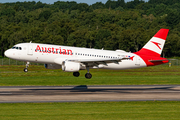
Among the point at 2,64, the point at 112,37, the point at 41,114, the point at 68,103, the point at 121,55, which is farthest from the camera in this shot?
the point at 112,37

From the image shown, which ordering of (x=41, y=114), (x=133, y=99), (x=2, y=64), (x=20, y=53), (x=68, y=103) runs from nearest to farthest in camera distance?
(x=41, y=114), (x=68, y=103), (x=133, y=99), (x=20, y=53), (x=2, y=64)

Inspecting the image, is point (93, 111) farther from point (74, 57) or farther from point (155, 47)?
point (155, 47)

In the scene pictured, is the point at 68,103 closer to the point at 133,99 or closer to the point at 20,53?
the point at 133,99

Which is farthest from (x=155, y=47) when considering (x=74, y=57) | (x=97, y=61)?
(x=74, y=57)

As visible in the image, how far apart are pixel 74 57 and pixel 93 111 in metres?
18.2

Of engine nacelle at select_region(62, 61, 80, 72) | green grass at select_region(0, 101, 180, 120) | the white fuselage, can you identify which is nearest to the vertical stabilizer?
the white fuselage

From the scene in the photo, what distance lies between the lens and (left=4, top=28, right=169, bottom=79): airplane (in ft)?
177

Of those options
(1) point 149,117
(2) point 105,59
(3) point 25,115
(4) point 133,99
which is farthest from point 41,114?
(2) point 105,59

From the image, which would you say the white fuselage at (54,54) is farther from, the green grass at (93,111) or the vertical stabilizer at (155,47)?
the green grass at (93,111)

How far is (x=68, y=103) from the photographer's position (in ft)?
147

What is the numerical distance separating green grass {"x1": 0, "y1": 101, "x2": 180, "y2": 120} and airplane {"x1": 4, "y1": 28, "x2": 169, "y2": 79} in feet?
37.5

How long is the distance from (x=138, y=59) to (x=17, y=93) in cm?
2421

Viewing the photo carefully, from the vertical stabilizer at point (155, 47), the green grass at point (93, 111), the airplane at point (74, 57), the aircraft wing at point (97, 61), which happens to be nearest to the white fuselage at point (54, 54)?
the airplane at point (74, 57)

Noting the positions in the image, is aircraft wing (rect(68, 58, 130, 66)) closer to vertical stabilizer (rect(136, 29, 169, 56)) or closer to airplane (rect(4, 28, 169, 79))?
airplane (rect(4, 28, 169, 79))
